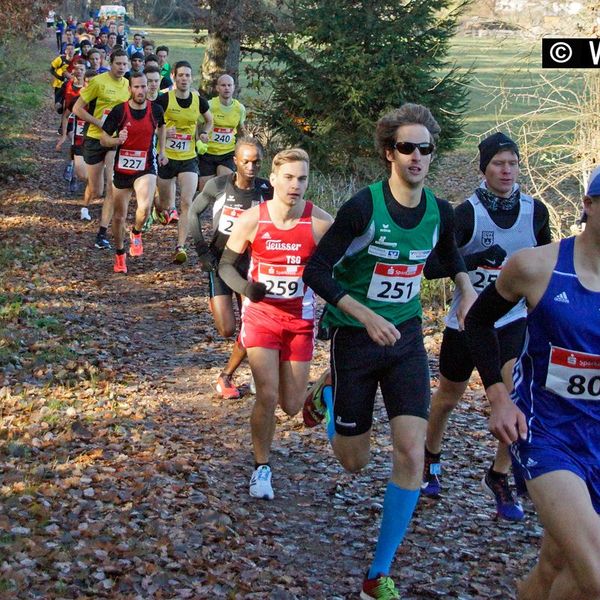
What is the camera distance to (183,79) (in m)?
13.1

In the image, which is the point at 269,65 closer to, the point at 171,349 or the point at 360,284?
the point at 171,349

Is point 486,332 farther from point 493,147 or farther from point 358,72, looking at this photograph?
point 358,72

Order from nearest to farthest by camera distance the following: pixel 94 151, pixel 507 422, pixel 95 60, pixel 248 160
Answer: pixel 507 422, pixel 248 160, pixel 94 151, pixel 95 60

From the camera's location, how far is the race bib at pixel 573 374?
3.84 meters

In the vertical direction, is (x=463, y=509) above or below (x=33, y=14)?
below

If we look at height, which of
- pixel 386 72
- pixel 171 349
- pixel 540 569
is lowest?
pixel 171 349

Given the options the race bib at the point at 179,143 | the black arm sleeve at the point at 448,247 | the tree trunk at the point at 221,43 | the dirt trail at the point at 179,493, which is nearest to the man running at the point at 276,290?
the dirt trail at the point at 179,493

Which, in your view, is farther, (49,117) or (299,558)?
(49,117)

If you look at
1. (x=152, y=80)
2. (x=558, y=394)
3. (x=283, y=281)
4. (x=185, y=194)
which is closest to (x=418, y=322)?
(x=283, y=281)

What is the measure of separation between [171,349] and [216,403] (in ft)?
5.87

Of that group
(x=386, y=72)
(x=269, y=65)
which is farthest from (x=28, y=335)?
(x=269, y=65)

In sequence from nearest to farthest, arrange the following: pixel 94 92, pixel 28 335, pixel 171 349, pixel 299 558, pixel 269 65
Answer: pixel 299 558 → pixel 28 335 → pixel 171 349 → pixel 94 92 → pixel 269 65

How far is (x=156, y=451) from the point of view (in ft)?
22.3

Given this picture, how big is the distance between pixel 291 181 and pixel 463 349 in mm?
1484
